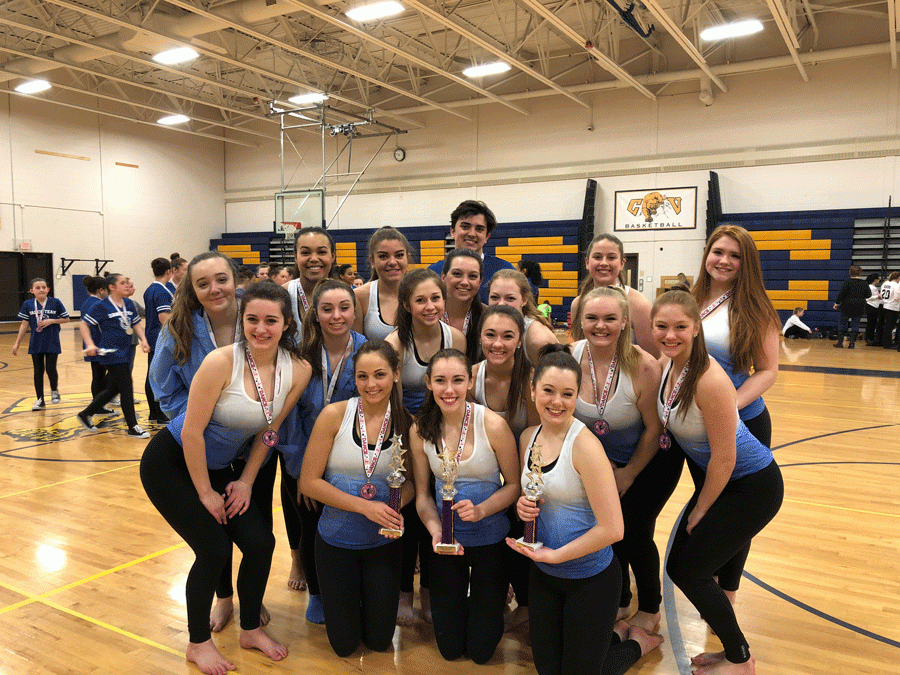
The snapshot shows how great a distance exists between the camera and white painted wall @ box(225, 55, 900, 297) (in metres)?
14.2

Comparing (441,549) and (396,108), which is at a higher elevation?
(396,108)

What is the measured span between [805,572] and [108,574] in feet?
12.9

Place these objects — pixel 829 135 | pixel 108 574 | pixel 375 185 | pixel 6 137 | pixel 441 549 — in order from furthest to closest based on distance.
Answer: pixel 375 185
pixel 6 137
pixel 829 135
pixel 108 574
pixel 441 549

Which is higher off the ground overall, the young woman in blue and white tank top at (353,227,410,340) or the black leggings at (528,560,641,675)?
the young woman in blue and white tank top at (353,227,410,340)

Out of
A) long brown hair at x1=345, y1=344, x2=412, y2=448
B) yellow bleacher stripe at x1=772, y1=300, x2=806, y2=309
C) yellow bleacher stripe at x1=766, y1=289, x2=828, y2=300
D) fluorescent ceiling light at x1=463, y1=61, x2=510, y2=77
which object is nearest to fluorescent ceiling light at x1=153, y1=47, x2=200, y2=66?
fluorescent ceiling light at x1=463, y1=61, x2=510, y2=77

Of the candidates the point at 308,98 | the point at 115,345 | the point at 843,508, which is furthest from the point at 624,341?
the point at 308,98

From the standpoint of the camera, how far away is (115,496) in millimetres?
4914

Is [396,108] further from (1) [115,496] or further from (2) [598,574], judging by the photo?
(2) [598,574]

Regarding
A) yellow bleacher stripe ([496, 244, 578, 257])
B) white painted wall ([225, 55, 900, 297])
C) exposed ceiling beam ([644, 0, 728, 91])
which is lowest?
yellow bleacher stripe ([496, 244, 578, 257])

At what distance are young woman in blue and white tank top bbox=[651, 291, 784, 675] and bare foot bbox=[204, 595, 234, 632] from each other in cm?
206

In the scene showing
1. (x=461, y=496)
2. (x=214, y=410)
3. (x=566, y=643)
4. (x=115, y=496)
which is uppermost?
(x=214, y=410)

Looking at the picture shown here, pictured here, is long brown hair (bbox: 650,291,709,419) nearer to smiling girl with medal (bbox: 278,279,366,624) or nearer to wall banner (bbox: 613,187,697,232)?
smiling girl with medal (bbox: 278,279,366,624)

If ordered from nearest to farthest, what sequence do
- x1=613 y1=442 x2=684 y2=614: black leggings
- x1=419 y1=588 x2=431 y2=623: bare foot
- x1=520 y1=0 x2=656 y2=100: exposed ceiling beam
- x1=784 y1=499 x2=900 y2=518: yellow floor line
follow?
x1=613 y1=442 x2=684 y2=614: black leggings → x1=419 y1=588 x2=431 y2=623: bare foot → x1=784 y1=499 x2=900 y2=518: yellow floor line → x1=520 y1=0 x2=656 y2=100: exposed ceiling beam

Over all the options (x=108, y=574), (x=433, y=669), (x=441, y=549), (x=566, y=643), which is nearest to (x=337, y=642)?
(x=433, y=669)
